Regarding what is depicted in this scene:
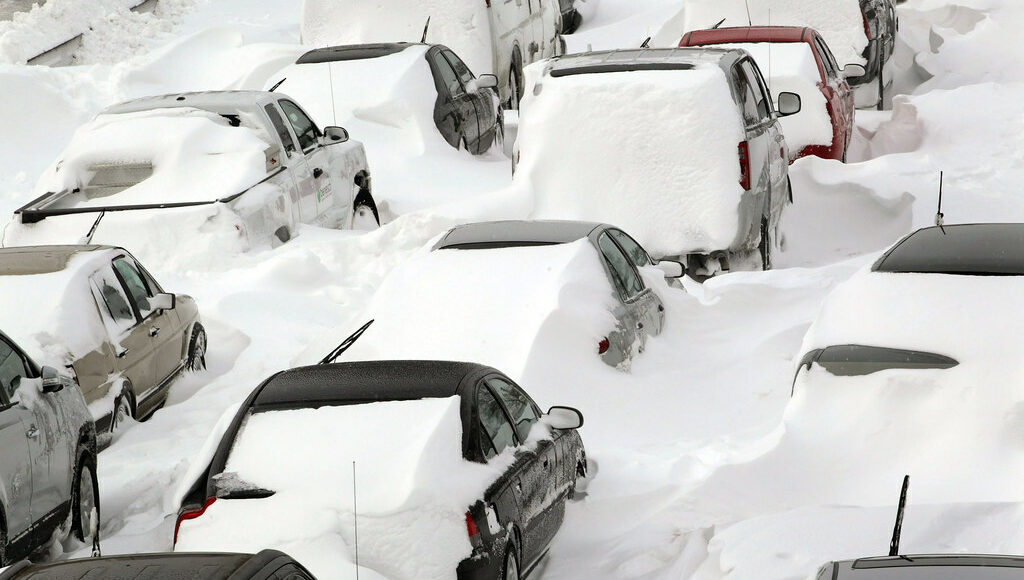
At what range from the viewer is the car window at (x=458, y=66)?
17141 mm

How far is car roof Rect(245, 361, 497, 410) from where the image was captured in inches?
257

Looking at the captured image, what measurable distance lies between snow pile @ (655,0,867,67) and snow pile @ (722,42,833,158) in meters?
2.83

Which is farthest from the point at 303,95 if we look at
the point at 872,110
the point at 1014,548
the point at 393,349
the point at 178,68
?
the point at 1014,548

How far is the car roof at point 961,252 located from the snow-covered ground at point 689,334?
43 cm

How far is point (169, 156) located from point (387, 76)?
4.45m

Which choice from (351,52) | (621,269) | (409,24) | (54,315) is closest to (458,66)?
(351,52)

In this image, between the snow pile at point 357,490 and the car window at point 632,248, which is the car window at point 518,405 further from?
the car window at point 632,248

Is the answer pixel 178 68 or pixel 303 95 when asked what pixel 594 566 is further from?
pixel 178 68

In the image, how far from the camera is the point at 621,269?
9805 mm

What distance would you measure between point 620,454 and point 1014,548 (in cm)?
267

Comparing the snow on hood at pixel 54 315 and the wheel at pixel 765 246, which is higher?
the snow on hood at pixel 54 315

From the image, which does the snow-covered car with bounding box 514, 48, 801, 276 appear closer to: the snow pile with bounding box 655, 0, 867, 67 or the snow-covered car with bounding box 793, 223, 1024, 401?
the snow-covered car with bounding box 793, 223, 1024, 401

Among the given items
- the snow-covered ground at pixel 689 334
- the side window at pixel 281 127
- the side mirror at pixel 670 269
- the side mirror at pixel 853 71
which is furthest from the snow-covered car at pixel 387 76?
the side mirror at pixel 670 269

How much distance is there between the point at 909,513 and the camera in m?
6.23
